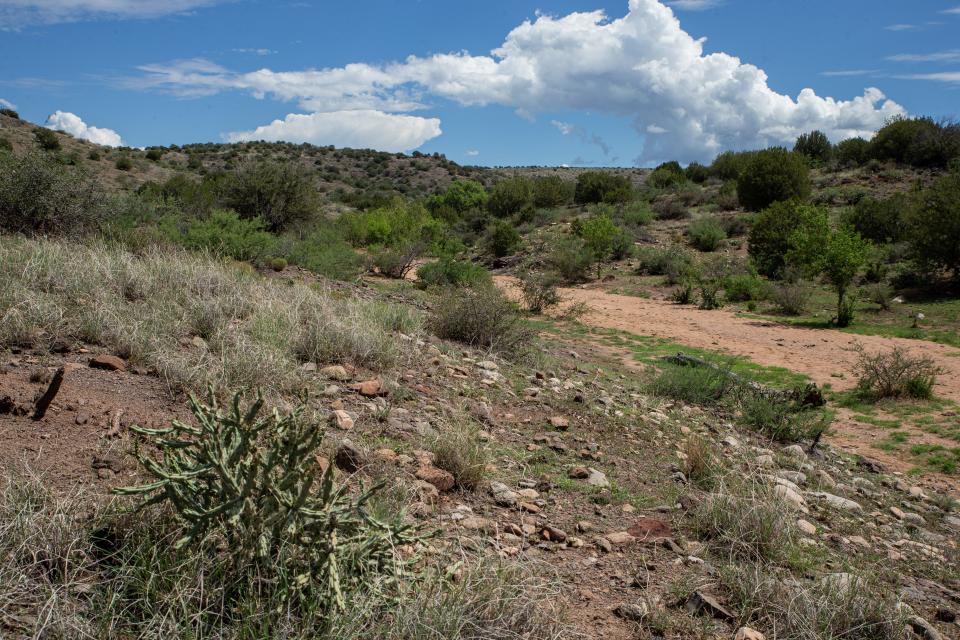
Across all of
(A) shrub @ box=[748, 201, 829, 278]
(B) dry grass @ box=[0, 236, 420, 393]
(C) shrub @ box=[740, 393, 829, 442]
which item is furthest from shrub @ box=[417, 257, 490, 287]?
(C) shrub @ box=[740, 393, 829, 442]

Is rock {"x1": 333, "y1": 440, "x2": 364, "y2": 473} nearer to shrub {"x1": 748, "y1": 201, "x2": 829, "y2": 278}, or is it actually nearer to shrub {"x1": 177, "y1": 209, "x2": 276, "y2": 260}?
shrub {"x1": 177, "y1": 209, "x2": 276, "y2": 260}

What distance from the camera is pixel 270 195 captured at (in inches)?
744

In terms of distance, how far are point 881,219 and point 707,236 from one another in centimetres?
564

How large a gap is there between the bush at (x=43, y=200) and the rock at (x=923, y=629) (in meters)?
10.9

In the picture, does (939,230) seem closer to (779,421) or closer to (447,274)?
(447,274)

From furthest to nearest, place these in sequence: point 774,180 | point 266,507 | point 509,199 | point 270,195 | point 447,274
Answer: point 509,199, point 774,180, point 270,195, point 447,274, point 266,507

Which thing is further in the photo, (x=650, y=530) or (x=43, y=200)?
(x=43, y=200)

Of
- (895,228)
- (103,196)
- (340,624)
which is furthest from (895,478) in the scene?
(895,228)

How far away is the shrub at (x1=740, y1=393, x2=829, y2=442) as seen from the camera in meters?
6.92

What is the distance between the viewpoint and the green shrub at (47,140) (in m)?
34.7

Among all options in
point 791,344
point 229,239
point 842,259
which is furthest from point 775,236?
point 229,239

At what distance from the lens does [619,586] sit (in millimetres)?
3221

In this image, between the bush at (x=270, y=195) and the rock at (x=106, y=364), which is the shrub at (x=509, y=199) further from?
the rock at (x=106, y=364)

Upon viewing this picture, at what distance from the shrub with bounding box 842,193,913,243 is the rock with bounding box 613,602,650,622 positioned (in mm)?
23101
